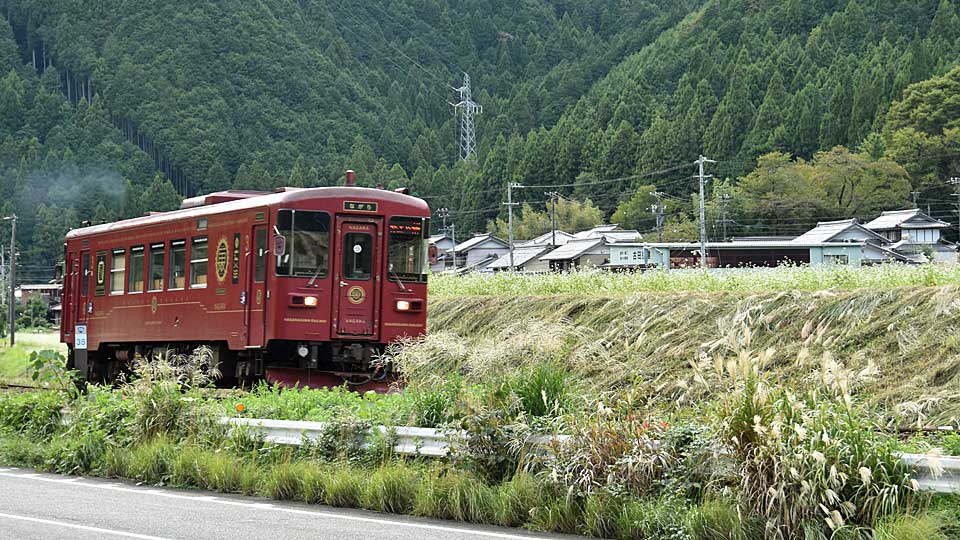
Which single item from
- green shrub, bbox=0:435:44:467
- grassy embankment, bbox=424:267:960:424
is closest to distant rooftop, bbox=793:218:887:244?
grassy embankment, bbox=424:267:960:424

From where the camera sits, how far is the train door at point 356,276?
16.8 m

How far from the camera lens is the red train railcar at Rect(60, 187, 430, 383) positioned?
16.5 m

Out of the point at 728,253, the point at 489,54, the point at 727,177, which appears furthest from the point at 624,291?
the point at 489,54

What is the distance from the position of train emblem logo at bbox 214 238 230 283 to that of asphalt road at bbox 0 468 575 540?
25.2 feet

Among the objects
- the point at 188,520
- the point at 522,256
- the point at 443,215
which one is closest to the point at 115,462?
the point at 188,520

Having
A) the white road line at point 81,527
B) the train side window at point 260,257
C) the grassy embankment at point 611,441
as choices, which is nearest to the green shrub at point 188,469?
the grassy embankment at point 611,441

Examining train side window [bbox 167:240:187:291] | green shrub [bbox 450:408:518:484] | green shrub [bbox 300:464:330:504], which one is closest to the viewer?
green shrub [bbox 450:408:518:484]

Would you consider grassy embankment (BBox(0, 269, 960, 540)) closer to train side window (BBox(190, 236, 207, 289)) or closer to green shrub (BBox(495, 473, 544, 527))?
green shrub (BBox(495, 473, 544, 527))

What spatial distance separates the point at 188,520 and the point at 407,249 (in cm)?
942

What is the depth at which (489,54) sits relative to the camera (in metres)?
173

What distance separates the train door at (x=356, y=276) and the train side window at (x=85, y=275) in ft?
22.8

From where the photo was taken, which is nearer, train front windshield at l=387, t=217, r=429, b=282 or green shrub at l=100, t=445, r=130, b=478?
green shrub at l=100, t=445, r=130, b=478

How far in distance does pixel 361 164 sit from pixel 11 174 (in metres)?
28.9

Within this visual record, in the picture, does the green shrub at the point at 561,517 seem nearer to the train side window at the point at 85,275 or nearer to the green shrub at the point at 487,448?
the green shrub at the point at 487,448
